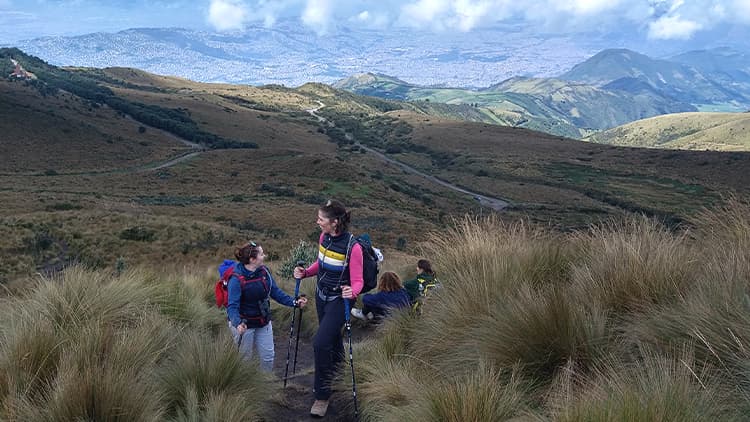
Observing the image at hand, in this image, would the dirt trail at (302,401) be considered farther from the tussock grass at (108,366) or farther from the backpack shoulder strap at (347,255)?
the backpack shoulder strap at (347,255)

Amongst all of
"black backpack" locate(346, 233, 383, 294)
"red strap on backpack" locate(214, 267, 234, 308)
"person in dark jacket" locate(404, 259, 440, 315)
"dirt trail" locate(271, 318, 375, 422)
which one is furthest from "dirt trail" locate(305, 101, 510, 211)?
A: "black backpack" locate(346, 233, 383, 294)

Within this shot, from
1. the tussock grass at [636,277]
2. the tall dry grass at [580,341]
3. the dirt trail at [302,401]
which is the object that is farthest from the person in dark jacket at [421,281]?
the tussock grass at [636,277]

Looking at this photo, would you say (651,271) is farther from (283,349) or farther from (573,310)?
(283,349)

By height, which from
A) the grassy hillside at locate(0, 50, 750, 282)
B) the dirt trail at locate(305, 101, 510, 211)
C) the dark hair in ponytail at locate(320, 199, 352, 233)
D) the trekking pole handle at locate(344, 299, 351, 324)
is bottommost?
A: the dirt trail at locate(305, 101, 510, 211)

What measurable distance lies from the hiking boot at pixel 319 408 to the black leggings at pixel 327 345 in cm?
4

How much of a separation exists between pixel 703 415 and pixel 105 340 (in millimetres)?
4049

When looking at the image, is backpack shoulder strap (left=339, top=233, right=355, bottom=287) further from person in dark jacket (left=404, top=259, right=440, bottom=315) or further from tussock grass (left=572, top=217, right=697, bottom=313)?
person in dark jacket (left=404, top=259, right=440, bottom=315)

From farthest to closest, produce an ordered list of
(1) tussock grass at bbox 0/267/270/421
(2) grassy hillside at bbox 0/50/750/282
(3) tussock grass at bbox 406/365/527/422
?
(2) grassy hillside at bbox 0/50/750/282 → (1) tussock grass at bbox 0/267/270/421 → (3) tussock grass at bbox 406/365/527/422

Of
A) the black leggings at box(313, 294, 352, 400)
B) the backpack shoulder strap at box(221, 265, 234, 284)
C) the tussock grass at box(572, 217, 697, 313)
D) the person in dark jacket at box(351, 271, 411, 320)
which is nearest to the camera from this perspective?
the tussock grass at box(572, 217, 697, 313)

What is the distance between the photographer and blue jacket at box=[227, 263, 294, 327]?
564cm

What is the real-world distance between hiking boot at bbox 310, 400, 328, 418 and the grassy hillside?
4915mm

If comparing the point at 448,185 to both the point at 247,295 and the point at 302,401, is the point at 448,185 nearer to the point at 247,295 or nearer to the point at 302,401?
the point at 247,295

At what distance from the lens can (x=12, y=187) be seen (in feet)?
160

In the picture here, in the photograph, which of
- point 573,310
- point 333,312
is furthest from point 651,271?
point 333,312
